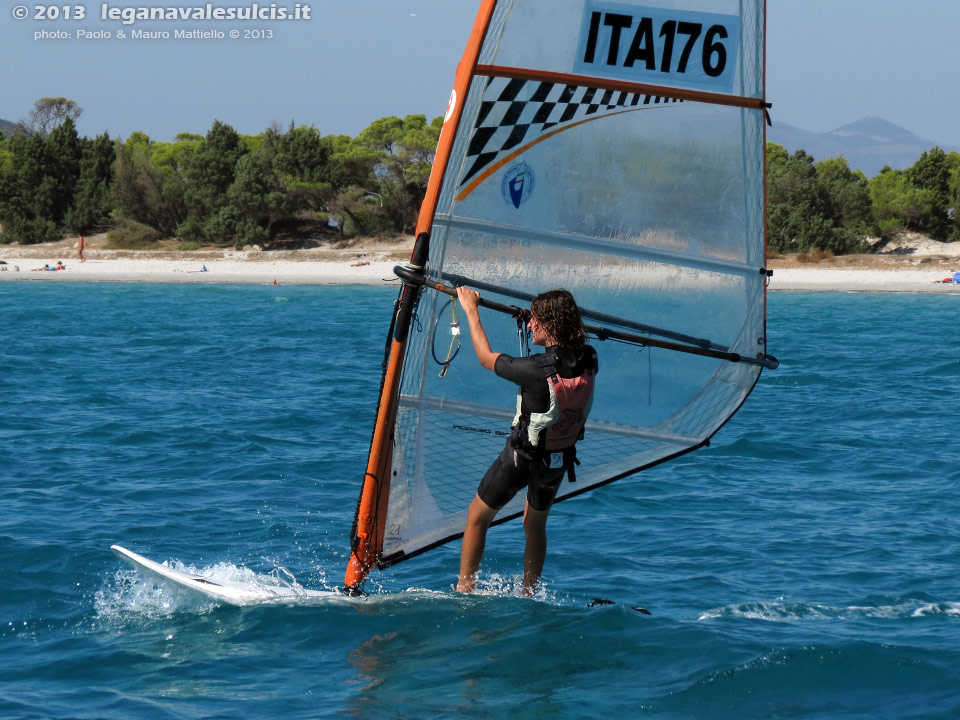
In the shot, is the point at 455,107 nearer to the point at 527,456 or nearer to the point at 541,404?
the point at 541,404

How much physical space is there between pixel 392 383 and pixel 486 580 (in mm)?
1751

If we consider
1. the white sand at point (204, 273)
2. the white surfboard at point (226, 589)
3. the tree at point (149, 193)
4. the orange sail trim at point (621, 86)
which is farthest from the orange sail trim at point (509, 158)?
the tree at point (149, 193)

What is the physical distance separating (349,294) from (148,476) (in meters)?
30.1

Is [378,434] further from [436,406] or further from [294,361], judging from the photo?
[294,361]

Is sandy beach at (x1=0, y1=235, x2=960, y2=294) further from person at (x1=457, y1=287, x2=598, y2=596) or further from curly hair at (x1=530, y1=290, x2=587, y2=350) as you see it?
curly hair at (x1=530, y1=290, x2=587, y2=350)

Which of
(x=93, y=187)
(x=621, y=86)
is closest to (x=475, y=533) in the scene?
(x=621, y=86)

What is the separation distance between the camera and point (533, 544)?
5.66 m

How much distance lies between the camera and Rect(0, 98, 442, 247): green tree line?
50875 millimetres

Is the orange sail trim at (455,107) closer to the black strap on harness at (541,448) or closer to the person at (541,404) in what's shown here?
the person at (541,404)

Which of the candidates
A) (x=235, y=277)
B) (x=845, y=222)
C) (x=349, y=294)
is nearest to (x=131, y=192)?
(x=235, y=277)

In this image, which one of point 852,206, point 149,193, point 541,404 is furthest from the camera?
point 149,193

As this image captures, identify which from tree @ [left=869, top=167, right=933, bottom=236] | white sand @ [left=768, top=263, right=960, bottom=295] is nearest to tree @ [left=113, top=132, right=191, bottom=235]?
white sand @ [left=768, top=263, right=960, bottom=295]

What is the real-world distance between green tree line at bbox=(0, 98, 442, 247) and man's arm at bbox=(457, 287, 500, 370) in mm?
45519

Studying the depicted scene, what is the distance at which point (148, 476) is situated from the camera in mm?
9875
